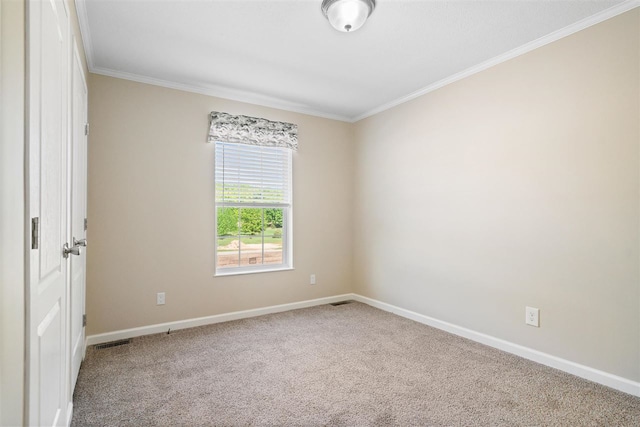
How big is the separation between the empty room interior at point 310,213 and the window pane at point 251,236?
0.08 ft

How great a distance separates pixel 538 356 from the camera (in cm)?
263

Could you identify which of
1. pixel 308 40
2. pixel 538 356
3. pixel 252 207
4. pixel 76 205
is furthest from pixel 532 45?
pixel 76 205

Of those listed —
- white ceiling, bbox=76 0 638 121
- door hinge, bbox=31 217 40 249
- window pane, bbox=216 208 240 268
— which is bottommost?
window pane, bbox=216 208 240 268

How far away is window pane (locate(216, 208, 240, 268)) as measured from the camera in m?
3.75

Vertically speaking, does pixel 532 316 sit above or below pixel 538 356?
Result: above

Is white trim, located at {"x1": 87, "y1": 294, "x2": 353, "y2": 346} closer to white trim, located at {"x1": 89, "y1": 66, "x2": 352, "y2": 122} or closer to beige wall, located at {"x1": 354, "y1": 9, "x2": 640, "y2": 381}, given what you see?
beige wall, located at {"x1": 354, "y1": 9, "x2": 640, "y2": 381}

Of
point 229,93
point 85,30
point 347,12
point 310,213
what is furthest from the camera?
point 310,213

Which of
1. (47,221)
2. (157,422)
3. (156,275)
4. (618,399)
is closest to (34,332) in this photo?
(47,221)

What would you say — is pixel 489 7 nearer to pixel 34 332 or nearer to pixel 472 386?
pixel 472 386

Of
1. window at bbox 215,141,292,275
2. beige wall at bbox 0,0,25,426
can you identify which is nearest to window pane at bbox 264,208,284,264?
window at bbox 215,141,292,275

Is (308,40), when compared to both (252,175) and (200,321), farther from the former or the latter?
(200,321)

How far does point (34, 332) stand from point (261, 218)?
2944 millimetres

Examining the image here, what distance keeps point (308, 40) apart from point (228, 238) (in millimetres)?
2215

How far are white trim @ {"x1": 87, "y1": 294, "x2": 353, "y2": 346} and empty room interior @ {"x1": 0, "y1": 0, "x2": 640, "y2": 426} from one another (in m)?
0.02
